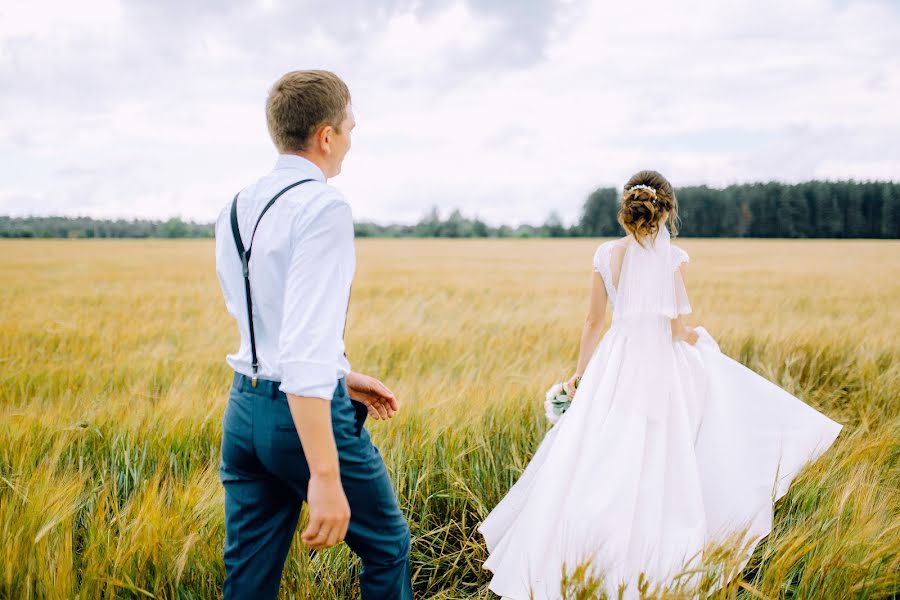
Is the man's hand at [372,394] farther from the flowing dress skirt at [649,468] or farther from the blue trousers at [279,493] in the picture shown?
the flowing dress skirt at [649,468]

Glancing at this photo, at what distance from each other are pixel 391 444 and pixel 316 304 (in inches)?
71.5

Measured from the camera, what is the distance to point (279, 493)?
1.55 metres

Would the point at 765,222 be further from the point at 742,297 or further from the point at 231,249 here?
the point at 231,249

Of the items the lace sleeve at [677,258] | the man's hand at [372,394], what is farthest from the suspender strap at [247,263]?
the lace sleeve at [677,258]

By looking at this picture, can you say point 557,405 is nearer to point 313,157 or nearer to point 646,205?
point 646,205

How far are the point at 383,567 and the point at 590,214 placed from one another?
4678cm

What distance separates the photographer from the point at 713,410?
260 centimetres

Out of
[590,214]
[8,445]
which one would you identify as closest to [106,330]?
[8,445]

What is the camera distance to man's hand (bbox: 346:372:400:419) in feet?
5.36

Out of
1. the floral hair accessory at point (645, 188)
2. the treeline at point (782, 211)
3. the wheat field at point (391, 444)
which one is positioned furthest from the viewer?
the treeline at point (782, 211)

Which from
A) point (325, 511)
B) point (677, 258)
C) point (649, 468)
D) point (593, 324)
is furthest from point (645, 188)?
point (325, 511)

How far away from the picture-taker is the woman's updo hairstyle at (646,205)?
2.49 meters

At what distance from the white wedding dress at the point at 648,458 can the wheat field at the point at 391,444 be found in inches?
6.7

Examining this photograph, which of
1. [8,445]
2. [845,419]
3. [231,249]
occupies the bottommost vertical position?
[845,419]
